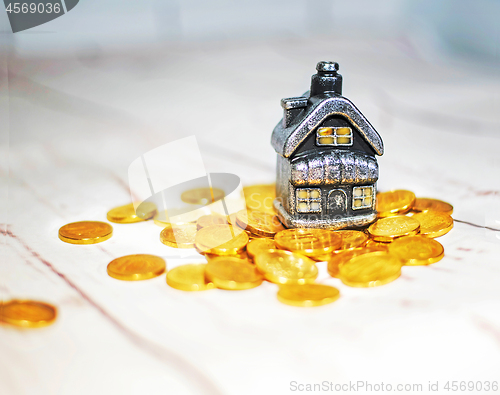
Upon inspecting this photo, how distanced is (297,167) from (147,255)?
52cm

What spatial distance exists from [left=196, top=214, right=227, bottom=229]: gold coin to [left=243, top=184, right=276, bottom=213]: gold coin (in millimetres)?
147

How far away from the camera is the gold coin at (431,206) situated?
1728 mm

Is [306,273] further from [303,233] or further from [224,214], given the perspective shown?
[224,214]

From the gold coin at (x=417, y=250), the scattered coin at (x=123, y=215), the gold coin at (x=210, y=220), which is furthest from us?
the scattered coin at (x=123, y=215)

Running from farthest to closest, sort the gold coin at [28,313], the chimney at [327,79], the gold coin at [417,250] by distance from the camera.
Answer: the chimney at [327,79] → the gold coin at [417,250] → the gold coin at [28,313]

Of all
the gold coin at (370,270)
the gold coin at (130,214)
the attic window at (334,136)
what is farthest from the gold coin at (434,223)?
the gold coin at (130,214)

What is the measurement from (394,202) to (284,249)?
1.85 ft

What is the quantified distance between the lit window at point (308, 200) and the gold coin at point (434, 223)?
1.16ft

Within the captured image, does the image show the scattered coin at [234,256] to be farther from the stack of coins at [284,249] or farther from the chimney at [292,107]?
the chimney at [292,107]

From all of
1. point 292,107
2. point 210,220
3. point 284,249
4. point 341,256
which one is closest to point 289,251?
point 284,249

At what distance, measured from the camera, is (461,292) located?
4.01 feet

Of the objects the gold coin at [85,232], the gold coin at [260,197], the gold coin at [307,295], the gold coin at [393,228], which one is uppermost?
the gold coin at [85,232]

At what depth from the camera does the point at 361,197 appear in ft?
4.95

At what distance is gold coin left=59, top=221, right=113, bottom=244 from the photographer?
1515mm
